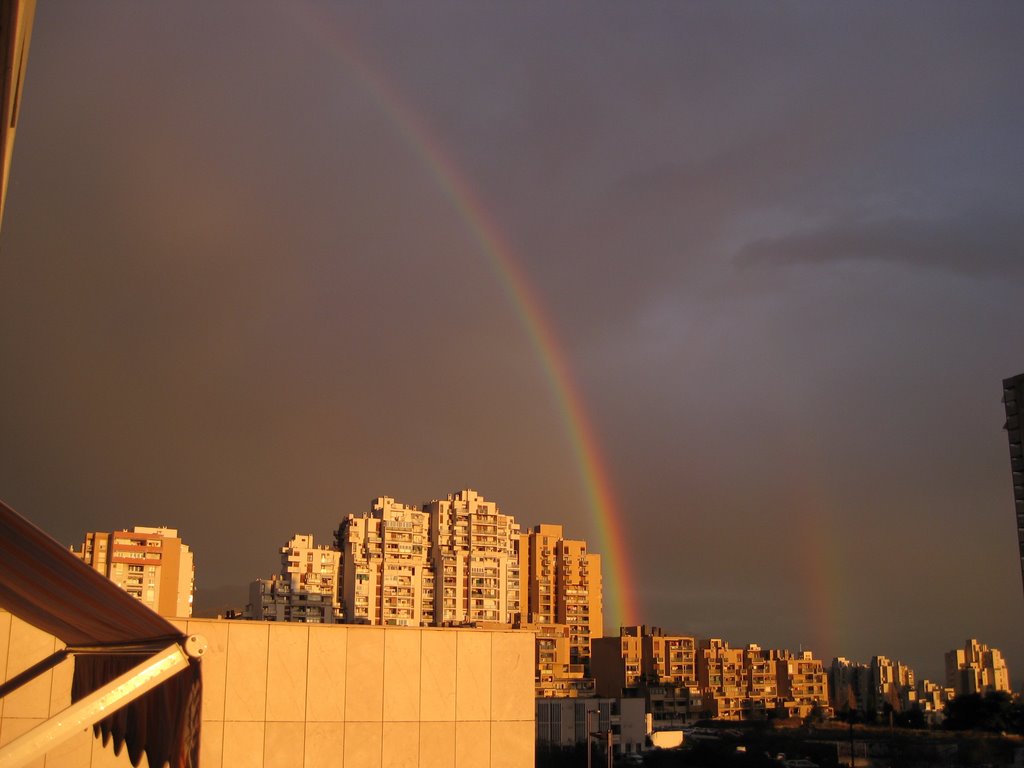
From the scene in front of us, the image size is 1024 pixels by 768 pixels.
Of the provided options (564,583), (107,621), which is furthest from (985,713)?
(107,621)

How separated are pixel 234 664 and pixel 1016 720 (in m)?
70.4

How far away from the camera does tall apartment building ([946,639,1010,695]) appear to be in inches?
6147

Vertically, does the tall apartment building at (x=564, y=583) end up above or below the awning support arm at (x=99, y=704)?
above

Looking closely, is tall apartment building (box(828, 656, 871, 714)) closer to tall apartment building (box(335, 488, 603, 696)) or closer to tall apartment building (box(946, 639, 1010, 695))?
tall apartment building (box(946, 639, 1010, 695))

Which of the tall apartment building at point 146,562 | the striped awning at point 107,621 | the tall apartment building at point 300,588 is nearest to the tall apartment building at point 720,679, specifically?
the tall apartment building at point 300,588

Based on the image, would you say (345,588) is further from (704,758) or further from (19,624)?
(19,624)

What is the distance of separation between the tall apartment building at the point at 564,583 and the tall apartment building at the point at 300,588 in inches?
846

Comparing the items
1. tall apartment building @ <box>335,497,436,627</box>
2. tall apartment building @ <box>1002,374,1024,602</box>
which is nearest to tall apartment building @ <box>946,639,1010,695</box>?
tall apartment building @ <box>335,497,436,627</box>

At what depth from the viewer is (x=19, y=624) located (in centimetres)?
1212

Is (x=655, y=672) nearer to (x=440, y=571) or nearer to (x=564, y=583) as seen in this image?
(x=564, y=583)

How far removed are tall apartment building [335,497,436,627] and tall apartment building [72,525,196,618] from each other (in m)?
15.3

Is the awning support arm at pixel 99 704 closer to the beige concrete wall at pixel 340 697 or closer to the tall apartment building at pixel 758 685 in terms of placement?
the beige concrete wall at pixel 340 697

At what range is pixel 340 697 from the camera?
1352 centimetres

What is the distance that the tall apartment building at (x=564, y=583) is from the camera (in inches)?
4156
